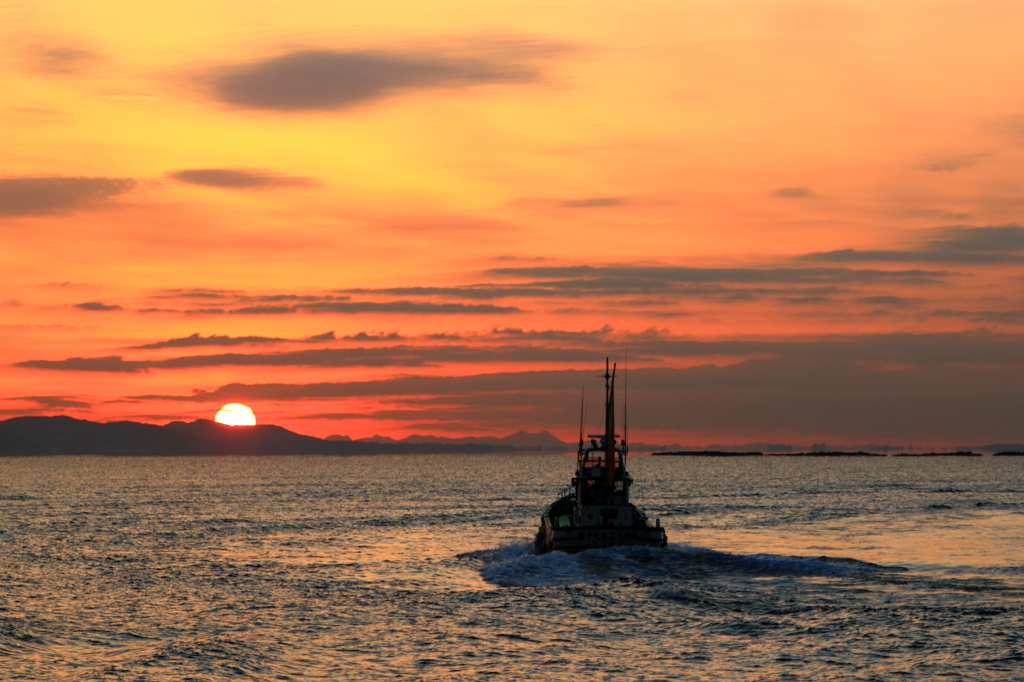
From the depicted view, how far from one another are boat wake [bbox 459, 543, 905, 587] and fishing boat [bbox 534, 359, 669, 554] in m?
0.92

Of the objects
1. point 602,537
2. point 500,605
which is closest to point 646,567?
point 602,537

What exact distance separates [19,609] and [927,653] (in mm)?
43673

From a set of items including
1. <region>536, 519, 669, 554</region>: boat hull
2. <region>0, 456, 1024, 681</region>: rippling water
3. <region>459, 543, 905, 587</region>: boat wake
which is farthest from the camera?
<region>536, 519, 669, 554</region>: boat hull

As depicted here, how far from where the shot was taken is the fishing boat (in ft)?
235

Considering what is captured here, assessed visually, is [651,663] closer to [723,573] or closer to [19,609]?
[723,573]

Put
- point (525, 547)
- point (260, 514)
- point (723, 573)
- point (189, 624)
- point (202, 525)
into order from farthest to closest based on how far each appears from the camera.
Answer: point (260, 514), point (202, 525), point (525, 547), point (723, 573), point (189, 624)

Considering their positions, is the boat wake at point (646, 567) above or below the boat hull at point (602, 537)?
below

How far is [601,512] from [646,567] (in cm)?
732

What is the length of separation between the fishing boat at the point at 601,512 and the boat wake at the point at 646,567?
92 centimetres

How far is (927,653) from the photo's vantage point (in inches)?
1652

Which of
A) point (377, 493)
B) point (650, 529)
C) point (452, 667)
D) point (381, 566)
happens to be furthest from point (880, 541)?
point (377, 493)

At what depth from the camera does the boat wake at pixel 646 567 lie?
6306 cm

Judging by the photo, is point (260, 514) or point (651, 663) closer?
point (651, 663)

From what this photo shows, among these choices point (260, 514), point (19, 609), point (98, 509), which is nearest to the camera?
point (19, 609)
